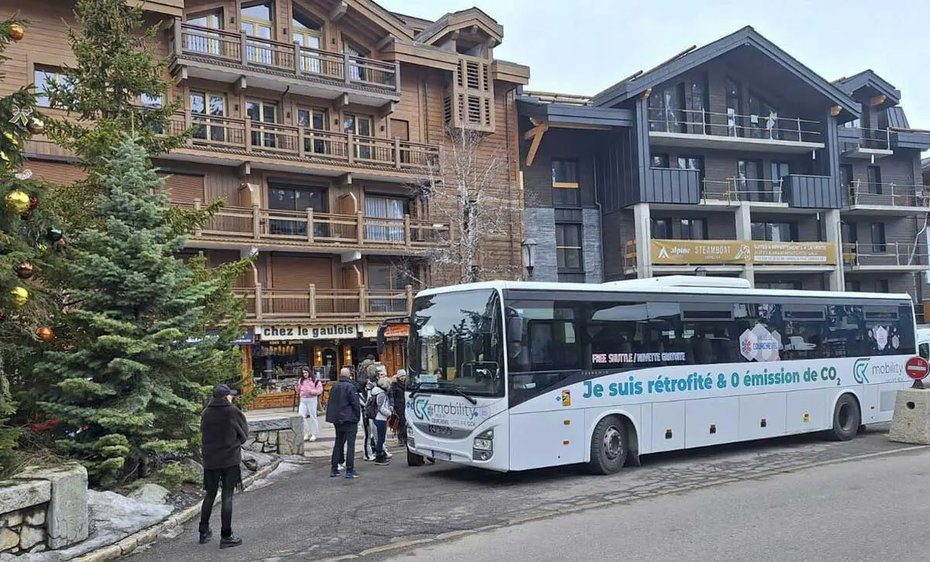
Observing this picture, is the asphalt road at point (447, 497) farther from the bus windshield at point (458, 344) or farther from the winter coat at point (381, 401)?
the bus windshield at point (458, 344)

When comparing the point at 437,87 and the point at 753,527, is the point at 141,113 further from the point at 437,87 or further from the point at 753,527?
the point at 437,87

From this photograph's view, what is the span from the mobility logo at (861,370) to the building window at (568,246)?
1704 centimetres

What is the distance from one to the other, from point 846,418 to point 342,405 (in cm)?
1072

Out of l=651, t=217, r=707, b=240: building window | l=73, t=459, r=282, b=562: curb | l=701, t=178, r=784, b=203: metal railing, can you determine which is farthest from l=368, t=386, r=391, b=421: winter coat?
l=701, t=178, r=784, b=203: metal railing

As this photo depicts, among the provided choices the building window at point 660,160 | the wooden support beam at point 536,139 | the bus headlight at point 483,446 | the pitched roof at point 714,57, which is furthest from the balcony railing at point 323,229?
the bus headlight at point 483,446

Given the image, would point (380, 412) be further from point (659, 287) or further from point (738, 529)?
point (738, 529)

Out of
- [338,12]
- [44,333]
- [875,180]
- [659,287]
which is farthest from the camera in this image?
[875,180]

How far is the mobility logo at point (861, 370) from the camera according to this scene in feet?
53.8

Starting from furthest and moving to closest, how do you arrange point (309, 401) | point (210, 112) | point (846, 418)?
1. point (210, 112)
2. point (309, 401)
3. point (846, 418)

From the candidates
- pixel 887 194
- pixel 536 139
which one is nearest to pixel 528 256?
pixel 536 139

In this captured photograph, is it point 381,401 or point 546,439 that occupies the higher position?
point 381,401

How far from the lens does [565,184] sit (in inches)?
1308

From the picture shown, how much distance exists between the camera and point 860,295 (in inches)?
666

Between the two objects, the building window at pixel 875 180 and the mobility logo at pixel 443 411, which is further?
the building window at pixel 875 180
